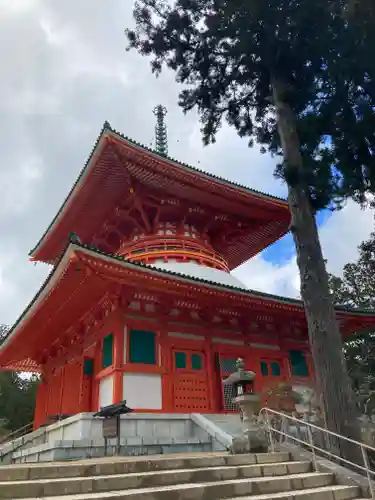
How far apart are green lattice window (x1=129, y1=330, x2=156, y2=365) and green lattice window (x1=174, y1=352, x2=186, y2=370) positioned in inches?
29.4

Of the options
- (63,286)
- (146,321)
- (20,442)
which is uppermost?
(63,286)

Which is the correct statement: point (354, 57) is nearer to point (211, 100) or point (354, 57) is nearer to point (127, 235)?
point (211, 100)

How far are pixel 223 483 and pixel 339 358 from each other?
3.56m

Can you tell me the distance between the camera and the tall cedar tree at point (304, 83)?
29.5ft

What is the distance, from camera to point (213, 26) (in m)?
11.2

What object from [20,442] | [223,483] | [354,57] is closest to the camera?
[223,483]

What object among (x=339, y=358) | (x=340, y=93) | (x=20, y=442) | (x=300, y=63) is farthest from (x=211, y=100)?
(x=20, y=442)

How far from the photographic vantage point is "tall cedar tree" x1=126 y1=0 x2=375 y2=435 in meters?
8.98

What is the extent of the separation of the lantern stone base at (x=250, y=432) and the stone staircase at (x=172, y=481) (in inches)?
40.5

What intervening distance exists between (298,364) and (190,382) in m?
4.75

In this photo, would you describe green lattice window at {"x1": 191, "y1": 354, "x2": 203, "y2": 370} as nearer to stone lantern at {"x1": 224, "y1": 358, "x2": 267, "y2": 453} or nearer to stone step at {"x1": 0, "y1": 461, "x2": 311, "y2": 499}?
stone lantern at {"x1": 224, "y1": 358, "x2": 267, "y2": 453}

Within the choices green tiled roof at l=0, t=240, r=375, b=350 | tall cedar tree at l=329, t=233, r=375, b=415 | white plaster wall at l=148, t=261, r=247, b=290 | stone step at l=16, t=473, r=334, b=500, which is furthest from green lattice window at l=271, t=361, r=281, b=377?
tall cedar tree at l=329, t=233, r=375, b=415

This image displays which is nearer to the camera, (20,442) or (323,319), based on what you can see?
(323,319)

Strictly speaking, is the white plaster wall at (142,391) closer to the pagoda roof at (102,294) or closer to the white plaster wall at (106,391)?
the white plaster wall at (106,391)
